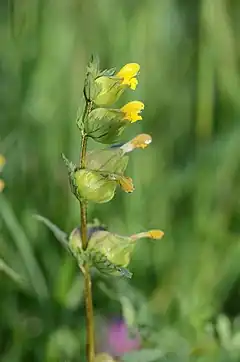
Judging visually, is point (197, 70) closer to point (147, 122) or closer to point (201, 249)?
point (147, 122)

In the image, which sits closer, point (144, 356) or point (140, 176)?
point (144, 356)

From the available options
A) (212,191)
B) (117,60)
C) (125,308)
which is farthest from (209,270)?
(117,60)

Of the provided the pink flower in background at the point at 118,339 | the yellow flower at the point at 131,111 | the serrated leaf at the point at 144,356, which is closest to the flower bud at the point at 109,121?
the yellow flower at the point at 131,111

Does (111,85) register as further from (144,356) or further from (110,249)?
(144,356)

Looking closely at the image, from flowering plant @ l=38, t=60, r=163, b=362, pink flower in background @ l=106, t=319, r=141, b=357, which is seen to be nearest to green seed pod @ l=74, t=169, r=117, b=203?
flowering plant @ l=38, t=60, r=163, b=362

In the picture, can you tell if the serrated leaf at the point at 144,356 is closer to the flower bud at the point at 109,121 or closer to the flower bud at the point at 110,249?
the flower bud at the point at 110,249

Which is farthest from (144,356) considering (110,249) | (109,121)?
(109,121)
